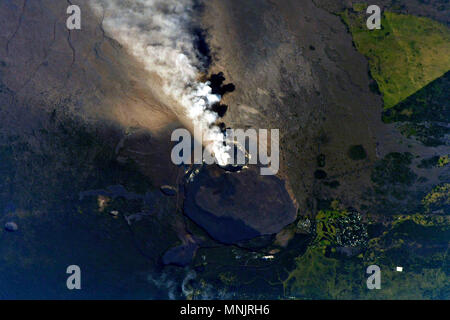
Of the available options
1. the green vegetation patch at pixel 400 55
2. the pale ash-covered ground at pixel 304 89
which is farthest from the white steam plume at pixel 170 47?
the green vegetation patch at pixel 400 55

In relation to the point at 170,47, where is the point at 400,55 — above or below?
above

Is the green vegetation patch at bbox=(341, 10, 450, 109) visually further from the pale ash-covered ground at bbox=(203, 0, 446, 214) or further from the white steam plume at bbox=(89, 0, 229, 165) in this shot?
the white steam plume at bbox=(89, 0, 229, 165)

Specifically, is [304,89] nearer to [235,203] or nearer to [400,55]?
[400,55]

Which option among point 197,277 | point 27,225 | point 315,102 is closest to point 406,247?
point 315,102

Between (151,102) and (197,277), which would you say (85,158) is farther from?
(197,277)

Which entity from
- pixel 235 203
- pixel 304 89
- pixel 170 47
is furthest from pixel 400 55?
pixel 170 47

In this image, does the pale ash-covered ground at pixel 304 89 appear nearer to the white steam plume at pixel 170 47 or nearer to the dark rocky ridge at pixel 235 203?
the white steam plume at pixel 170 47

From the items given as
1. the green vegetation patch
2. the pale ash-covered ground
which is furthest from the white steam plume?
the green vegetation patch
